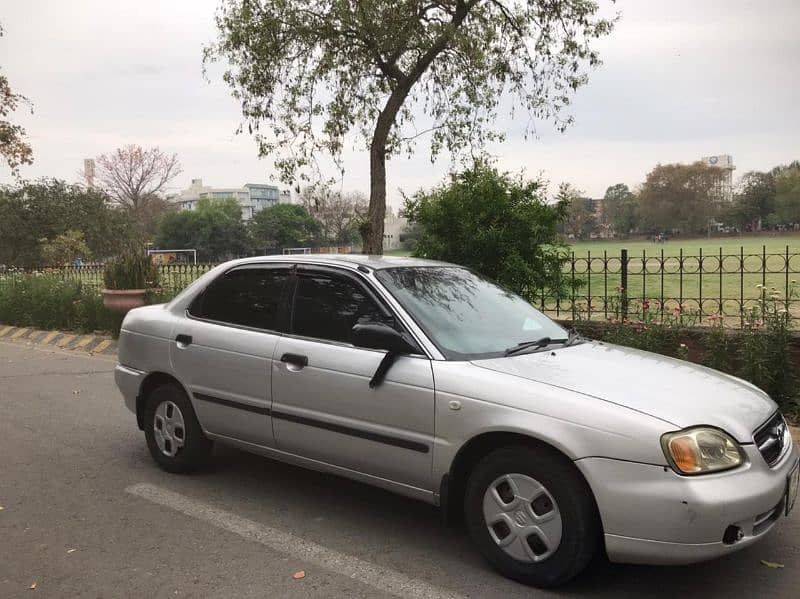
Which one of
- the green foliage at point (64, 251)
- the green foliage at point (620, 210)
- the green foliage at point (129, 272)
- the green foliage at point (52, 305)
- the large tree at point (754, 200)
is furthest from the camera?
the green foliage at point (620, 210)

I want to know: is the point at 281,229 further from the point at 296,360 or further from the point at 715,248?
the point at 296,360

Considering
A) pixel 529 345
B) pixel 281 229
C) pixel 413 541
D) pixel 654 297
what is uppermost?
pixel 281 229

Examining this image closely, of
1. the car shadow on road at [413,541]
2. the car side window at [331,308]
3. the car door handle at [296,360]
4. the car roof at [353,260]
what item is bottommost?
the car shadow on road at [413,541]

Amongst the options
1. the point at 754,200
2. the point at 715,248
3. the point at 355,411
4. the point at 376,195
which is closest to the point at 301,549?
the point at 355,411

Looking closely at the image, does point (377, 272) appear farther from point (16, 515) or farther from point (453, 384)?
point (16, 515)

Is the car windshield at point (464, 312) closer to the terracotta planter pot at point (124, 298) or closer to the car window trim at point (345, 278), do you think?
the car window trim at point (345, 278)

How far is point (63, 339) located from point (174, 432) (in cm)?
916

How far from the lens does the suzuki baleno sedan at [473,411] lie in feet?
9.38

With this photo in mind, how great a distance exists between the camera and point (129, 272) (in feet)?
40.0

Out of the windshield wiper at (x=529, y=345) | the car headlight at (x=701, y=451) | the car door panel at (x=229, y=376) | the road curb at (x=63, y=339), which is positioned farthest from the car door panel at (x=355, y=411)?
the road curb at (x=63, y=339)

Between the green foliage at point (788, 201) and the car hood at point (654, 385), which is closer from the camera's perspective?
the car hood at point (654, 385)

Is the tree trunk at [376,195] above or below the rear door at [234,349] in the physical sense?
above

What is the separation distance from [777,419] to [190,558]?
3.05 metres

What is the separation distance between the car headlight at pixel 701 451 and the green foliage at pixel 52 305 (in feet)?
38.7
